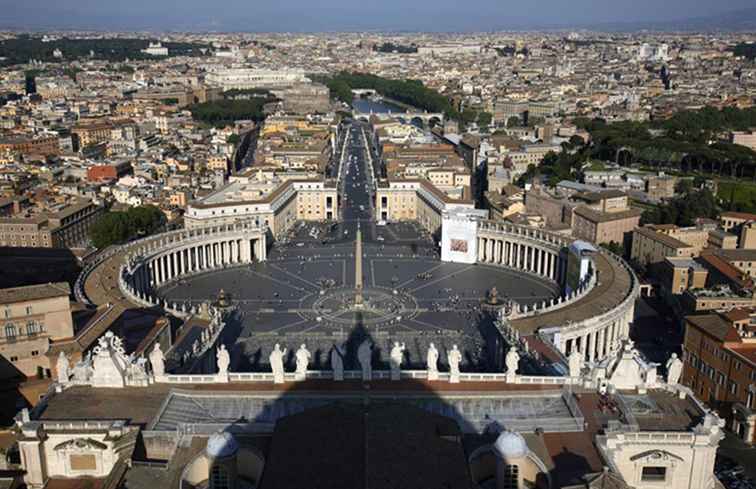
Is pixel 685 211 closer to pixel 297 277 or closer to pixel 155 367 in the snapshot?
pixel 297 277

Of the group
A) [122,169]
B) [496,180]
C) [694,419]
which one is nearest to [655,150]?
[496,180]

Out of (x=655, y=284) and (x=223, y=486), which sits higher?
(x=223, y=486)

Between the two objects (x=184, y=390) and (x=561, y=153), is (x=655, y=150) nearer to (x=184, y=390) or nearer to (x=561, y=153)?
(x=561, y=153)

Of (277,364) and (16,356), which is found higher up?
(277,364)

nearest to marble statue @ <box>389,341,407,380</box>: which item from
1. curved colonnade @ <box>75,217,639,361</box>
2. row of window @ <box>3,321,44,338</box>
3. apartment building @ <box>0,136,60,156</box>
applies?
curved colonnade @ <box>75,217,639,361</box>

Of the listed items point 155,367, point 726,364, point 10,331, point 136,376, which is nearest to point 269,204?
point 10,331

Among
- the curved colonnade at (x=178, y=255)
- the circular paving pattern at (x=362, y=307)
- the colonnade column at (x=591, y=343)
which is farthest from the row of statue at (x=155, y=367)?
the curved colonnade at (x=178, y=255)
